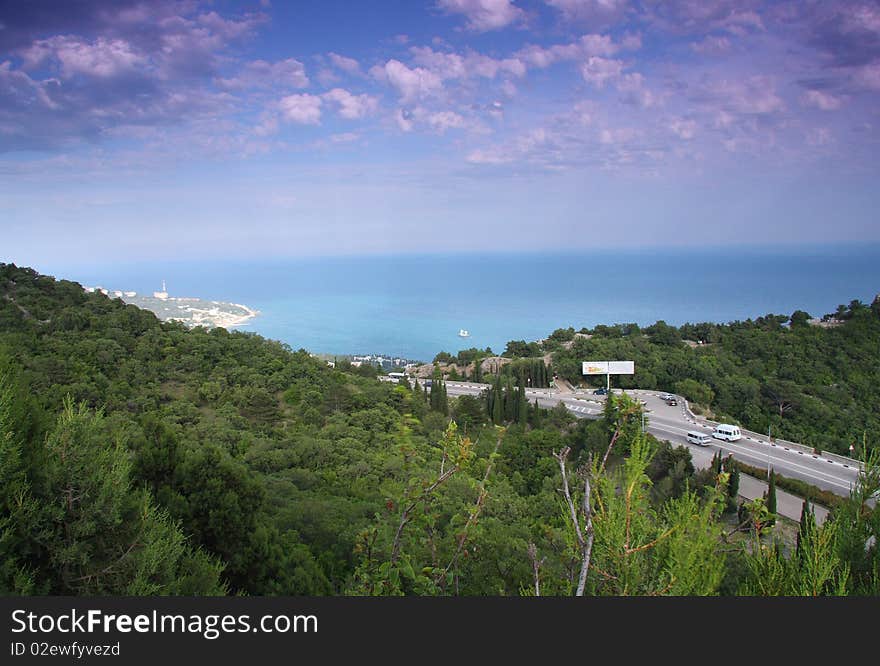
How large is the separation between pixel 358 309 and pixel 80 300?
207 feet

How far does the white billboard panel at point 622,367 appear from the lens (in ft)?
87.7

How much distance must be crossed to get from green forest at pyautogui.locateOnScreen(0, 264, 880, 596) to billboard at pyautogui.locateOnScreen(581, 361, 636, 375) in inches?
48.1

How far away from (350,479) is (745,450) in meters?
13.4

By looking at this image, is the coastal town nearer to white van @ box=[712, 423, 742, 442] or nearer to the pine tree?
white van @ box=[712, 423, 742, 442]

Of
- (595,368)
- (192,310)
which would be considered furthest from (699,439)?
(192,310)

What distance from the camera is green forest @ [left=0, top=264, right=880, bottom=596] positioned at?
2867mm

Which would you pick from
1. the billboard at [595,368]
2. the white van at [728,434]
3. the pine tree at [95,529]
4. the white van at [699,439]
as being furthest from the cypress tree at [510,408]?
the pine tree at [95,529]

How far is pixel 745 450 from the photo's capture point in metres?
17.7

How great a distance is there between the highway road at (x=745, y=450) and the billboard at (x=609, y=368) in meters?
1.89

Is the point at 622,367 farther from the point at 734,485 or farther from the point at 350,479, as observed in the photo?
the point at 350,479

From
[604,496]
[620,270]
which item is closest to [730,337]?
[604,496]

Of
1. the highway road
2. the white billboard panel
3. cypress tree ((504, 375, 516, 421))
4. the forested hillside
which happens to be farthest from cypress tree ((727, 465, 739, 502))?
the white billboard panel

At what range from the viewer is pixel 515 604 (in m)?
2.17

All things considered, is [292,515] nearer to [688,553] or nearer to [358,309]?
[688,553]
